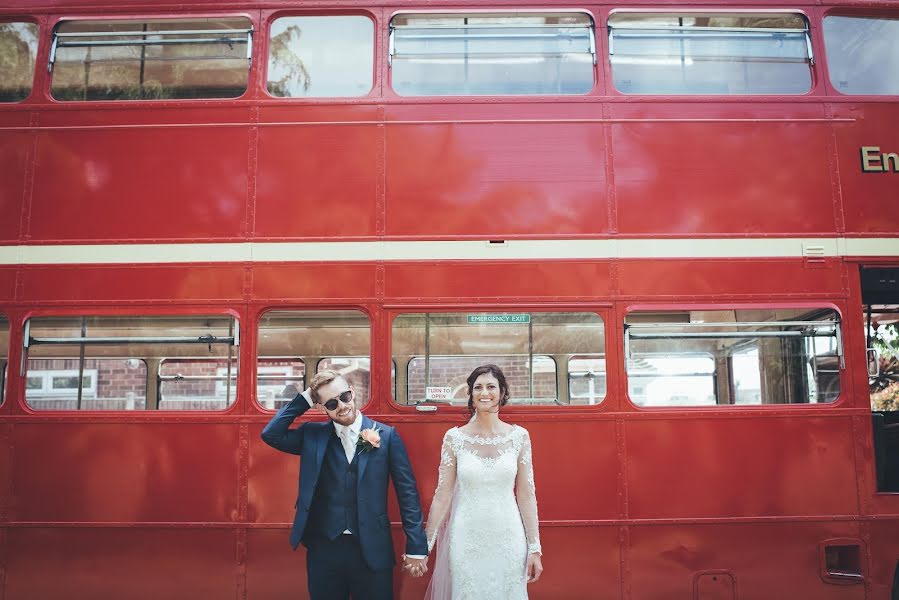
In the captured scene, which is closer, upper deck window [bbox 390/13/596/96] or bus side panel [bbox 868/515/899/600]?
bus side panel [bbox 868/515/899/600]

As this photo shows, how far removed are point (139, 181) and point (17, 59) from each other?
4.25ft

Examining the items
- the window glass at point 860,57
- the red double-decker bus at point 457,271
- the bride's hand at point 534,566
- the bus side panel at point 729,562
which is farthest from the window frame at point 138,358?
the window glass at point 860,57

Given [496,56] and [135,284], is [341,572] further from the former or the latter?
[496,56]

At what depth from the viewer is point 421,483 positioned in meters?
4.21

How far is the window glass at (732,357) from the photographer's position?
14.0 ft

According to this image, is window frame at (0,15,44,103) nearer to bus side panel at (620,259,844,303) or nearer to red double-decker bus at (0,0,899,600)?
red double-decker bus at (0,0,899,600)

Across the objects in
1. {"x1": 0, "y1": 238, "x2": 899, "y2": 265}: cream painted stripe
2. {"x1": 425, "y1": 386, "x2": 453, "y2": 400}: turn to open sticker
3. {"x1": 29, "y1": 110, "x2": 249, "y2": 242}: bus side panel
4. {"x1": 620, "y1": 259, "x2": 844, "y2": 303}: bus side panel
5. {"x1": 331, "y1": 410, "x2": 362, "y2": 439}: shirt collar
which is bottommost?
{"x1": 331, "y1": 410, "x2": 362, "y2": 439}: shirt collar

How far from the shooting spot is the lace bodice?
11.2 feet

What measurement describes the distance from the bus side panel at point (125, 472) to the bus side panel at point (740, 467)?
103 inches

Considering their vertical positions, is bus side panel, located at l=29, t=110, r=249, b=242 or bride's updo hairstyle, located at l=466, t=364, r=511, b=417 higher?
bus side panel, located at l=29, t=110, r=249, b=242

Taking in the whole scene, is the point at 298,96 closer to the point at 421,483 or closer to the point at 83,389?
the point at 83,389

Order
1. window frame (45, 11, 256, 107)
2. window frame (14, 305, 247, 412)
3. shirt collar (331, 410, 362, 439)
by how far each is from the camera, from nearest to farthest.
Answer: shirt collar (331, 410, 362, 439), window frame (14, 305, 247, 412), window frame (45, 11, 256, 107)

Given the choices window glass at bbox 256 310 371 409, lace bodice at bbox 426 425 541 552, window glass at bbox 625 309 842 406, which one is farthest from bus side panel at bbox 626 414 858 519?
window glass at bbox 256 310 371 409

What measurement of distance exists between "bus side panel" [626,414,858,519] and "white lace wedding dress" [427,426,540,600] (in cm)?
105
